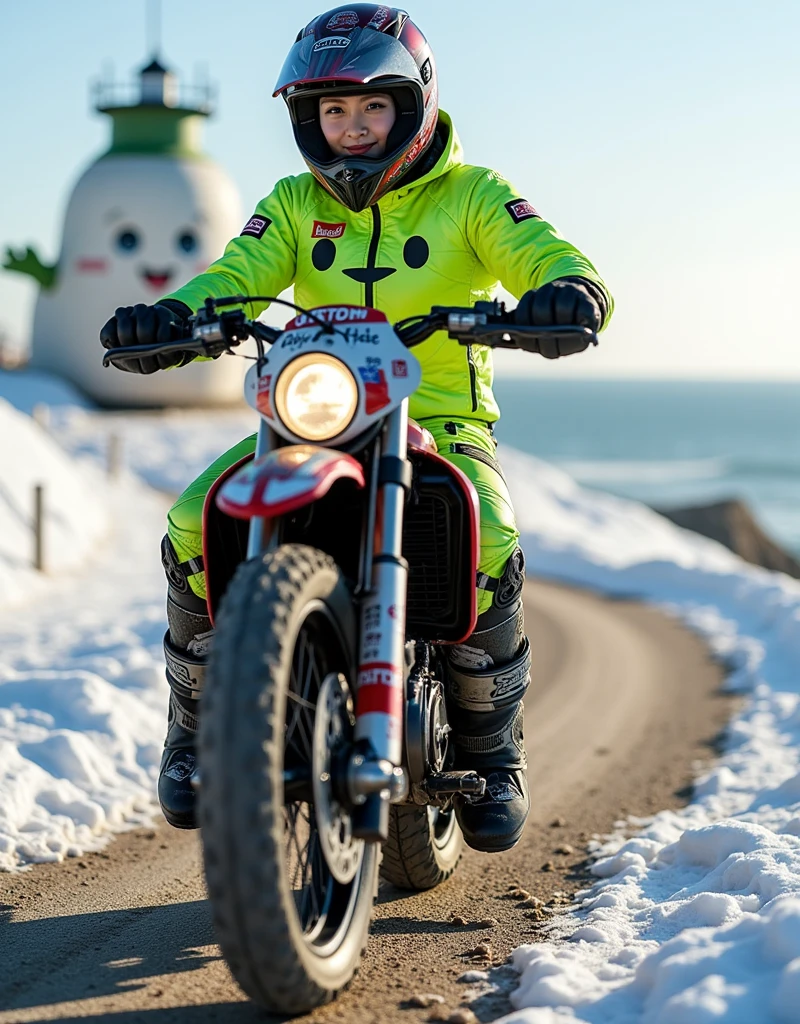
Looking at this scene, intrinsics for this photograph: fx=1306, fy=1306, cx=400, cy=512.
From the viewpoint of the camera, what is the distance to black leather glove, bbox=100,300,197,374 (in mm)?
3842

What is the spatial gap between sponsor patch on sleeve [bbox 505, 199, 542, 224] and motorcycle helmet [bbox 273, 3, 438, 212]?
0.35 metres

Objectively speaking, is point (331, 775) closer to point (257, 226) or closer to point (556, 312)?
point (556, 312)

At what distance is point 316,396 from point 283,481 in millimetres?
380

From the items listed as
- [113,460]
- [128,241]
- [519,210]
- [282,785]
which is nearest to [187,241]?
[128,241]

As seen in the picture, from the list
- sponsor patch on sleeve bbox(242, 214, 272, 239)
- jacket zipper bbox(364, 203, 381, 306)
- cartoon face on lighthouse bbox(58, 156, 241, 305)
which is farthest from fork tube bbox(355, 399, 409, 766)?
cartoon face on lighthouse bbox(58, 156, 241, 305)

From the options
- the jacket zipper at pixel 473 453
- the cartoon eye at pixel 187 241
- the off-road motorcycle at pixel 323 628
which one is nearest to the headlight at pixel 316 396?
the off-road motorcycle at pixel 323 628

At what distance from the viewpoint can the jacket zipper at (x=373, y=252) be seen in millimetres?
4266

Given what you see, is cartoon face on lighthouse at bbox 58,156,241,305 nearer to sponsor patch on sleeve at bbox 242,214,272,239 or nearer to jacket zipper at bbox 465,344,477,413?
sponsor patch on sleeve at bbox 242,214,272,239

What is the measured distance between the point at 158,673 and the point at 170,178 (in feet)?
84.1

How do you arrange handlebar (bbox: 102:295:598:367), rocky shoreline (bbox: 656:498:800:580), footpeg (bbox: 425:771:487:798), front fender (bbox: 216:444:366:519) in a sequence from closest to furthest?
front fender (bbox: 216:444:366:519) → handlebar (bbox: 102:295:598:367) → footpeg (bbox: 425:771:487:798) → rocky shoreline (bbox: 656:498:800:580)

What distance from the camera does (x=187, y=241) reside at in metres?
30.9

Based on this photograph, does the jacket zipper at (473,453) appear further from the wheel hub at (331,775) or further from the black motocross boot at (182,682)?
the wheel hub at (331,775)

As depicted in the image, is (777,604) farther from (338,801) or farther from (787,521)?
(787,521)

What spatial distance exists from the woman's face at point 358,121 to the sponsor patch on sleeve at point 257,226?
0.37 m
